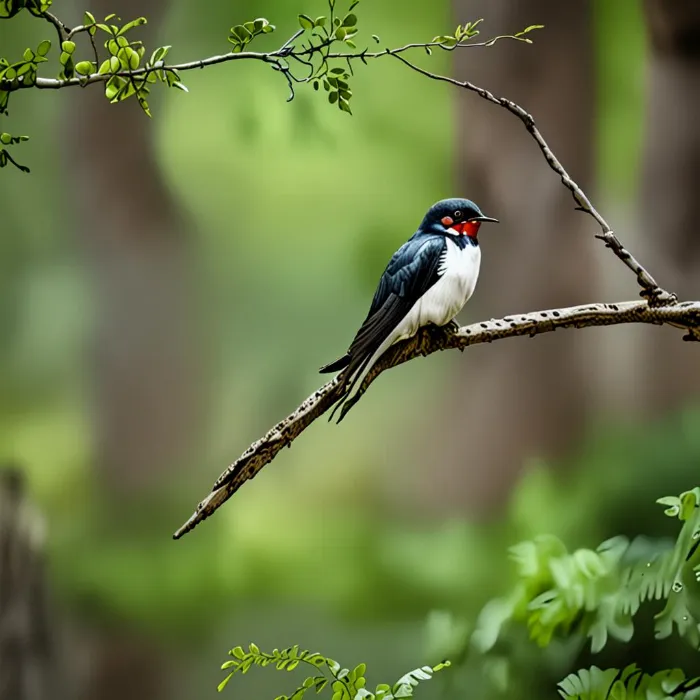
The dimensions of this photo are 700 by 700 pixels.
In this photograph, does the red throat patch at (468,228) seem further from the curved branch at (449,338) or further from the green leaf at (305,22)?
the green leaf at (305,22)

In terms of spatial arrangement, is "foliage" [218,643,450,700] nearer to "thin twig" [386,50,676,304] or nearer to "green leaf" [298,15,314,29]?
"thin twig" [386,50,676,304]

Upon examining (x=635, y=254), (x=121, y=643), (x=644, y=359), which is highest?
(x=635, y=254)

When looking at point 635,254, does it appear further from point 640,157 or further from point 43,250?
point 43,250

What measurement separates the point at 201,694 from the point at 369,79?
124cm

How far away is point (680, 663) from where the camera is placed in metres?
1.68

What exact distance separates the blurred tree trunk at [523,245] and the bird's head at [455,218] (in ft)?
0.49

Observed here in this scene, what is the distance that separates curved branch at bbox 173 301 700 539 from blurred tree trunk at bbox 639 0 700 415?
164 mm

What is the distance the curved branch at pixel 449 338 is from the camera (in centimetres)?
155

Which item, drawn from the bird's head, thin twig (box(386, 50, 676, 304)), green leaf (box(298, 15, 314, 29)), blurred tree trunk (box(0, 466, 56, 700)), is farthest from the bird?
blurred tree trunk (box(0, 466, 56, 700))

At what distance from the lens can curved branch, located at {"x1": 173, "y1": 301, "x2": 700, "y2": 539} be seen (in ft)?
5.08

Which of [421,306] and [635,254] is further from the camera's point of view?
[635,254]

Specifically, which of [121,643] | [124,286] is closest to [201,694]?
[121,643]

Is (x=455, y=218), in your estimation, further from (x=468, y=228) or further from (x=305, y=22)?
(x=305, y=22)

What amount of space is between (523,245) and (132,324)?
0.80 meters
